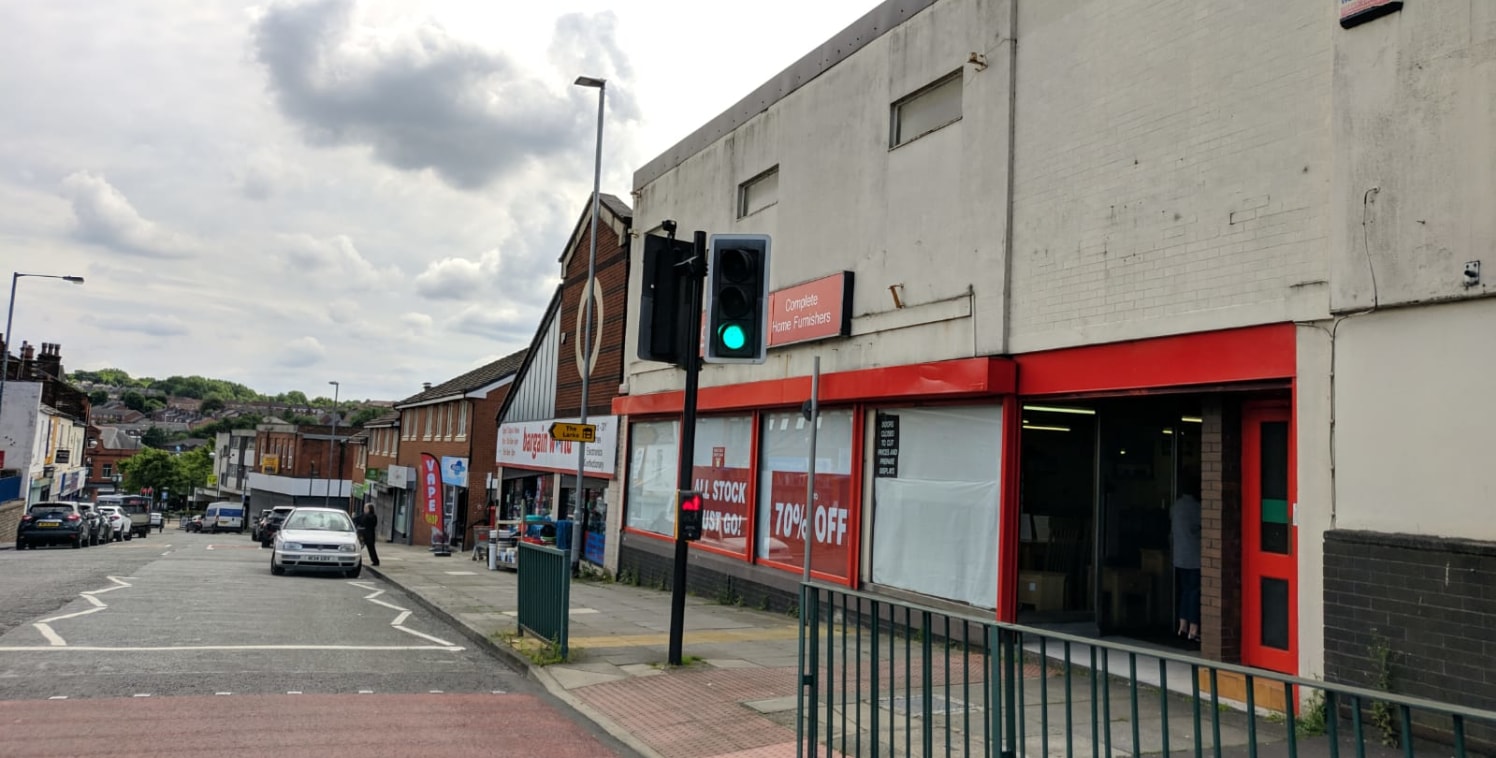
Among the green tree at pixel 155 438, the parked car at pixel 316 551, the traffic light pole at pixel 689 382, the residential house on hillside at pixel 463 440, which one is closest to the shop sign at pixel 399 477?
the residential house on hillside at pixel 463 440

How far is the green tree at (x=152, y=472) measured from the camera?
114500 millimetres

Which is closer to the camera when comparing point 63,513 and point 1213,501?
point 1213,501

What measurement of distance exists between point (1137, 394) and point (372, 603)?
11.7 meters

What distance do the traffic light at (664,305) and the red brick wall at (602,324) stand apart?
35.7 ft

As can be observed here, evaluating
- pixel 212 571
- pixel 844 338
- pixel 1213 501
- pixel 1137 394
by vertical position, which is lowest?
pixel 212 571

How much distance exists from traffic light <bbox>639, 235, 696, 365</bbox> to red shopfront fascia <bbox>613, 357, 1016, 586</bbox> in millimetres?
2924

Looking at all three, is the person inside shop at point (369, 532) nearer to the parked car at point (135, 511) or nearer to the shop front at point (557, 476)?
the shop front at point (557, 476)

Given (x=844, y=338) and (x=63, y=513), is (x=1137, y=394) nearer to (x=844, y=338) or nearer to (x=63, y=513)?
(x=844, y=338)

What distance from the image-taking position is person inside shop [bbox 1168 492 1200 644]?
9.56m

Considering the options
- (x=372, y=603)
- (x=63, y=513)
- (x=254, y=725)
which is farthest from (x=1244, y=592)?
(x=63, y=513)

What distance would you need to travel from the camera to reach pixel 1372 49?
7016 millimetres

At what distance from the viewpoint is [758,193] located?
15992 millimetres

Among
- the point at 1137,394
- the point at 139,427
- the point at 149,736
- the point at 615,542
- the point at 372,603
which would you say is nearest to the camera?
the point at 149,736

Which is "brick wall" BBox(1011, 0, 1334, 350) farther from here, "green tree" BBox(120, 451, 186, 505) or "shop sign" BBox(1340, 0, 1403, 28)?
"green tree" BBox(120, 451, 186, 505)
